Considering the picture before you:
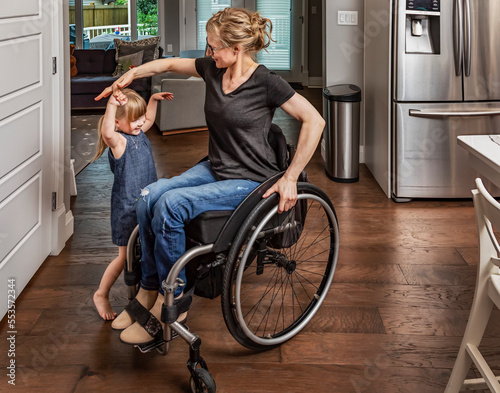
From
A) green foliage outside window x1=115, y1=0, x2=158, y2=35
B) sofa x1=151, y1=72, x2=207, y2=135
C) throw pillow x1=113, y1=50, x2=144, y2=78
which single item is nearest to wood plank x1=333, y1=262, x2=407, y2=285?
sofa x1=151, y1=72, x2=207, y2=135

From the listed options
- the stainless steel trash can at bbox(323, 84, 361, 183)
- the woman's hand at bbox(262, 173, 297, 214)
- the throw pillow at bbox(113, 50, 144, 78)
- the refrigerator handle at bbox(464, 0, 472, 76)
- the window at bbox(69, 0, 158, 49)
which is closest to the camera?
the woman's hand at bbox(262, 173, 297, 214)

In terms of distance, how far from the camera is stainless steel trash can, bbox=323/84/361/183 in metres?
4.54

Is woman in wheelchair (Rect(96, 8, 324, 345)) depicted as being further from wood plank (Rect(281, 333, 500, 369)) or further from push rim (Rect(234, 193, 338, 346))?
wood plank (Rect(281, 333, 500, 369))

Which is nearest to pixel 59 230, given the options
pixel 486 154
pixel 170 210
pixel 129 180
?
pixel 129 180

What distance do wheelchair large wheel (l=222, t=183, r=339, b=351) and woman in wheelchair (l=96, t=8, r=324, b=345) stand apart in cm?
Result: 14

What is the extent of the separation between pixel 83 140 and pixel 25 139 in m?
3.55

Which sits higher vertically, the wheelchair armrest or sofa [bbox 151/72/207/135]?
sofa [bbox 151/72/207/135]

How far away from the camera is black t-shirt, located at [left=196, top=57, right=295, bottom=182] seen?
216cm

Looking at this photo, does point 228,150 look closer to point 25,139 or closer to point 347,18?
point 25,139

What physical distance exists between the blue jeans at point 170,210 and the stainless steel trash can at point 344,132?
2496 millimetres

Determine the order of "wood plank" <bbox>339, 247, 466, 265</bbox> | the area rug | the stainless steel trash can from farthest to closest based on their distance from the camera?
the area rug
the stainless steel trash can
"wood plank" <bbox>339, 247, 466, 265</bbox>

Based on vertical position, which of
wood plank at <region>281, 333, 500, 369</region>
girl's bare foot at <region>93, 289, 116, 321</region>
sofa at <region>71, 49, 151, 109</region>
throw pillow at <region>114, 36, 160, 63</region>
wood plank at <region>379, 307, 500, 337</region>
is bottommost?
wood plank at <region>281, 333, 500, 369</region>

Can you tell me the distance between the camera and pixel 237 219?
6.64 feet

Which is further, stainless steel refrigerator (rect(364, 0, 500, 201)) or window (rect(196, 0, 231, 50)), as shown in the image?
window (rect(196, 0, 231, 50))
